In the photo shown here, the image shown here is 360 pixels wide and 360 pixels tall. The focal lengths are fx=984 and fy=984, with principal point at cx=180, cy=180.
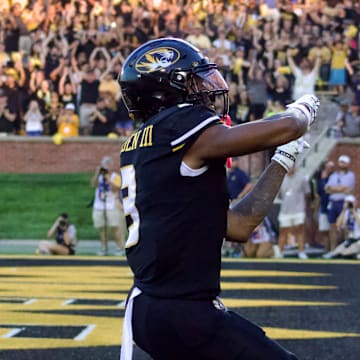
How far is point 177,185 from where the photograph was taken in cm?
309

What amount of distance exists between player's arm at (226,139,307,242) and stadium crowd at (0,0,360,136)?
545 inches

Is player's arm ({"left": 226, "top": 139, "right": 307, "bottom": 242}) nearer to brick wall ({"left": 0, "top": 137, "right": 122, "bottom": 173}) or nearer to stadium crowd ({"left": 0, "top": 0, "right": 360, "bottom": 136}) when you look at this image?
stadium crowd ({"left": 0, "top": 0, "right": 360, "bottom": 136})

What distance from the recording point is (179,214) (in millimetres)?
3074

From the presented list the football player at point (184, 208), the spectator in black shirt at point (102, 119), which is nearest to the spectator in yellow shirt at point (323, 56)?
the spectator in black shirt at point (102, 119)

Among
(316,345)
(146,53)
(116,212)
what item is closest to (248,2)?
(116,212)

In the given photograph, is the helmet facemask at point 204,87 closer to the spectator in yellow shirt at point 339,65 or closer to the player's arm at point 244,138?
the player's arm at point 244,138

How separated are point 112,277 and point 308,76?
836cm

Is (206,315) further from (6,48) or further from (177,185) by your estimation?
(6,48)

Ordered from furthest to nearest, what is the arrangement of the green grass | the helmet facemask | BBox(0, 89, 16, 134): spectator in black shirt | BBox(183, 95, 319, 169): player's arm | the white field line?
BBox(0, 89, 16, 134): spectator in black shirt
the green grass
the white field line
the helmet facemask
BBox(183, 95, 319, 169): player's arm

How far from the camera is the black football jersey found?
306 centimetres

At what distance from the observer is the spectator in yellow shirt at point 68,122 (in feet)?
61.4

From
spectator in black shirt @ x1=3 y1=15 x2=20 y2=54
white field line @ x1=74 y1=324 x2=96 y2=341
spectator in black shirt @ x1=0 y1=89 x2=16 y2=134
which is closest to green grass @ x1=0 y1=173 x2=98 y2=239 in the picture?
spectator in black shirt @ x1=0 y1=89 x2=16 y2=134

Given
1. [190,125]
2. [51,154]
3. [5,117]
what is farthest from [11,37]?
[190,125]

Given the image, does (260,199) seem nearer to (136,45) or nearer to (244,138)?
(244,138)
